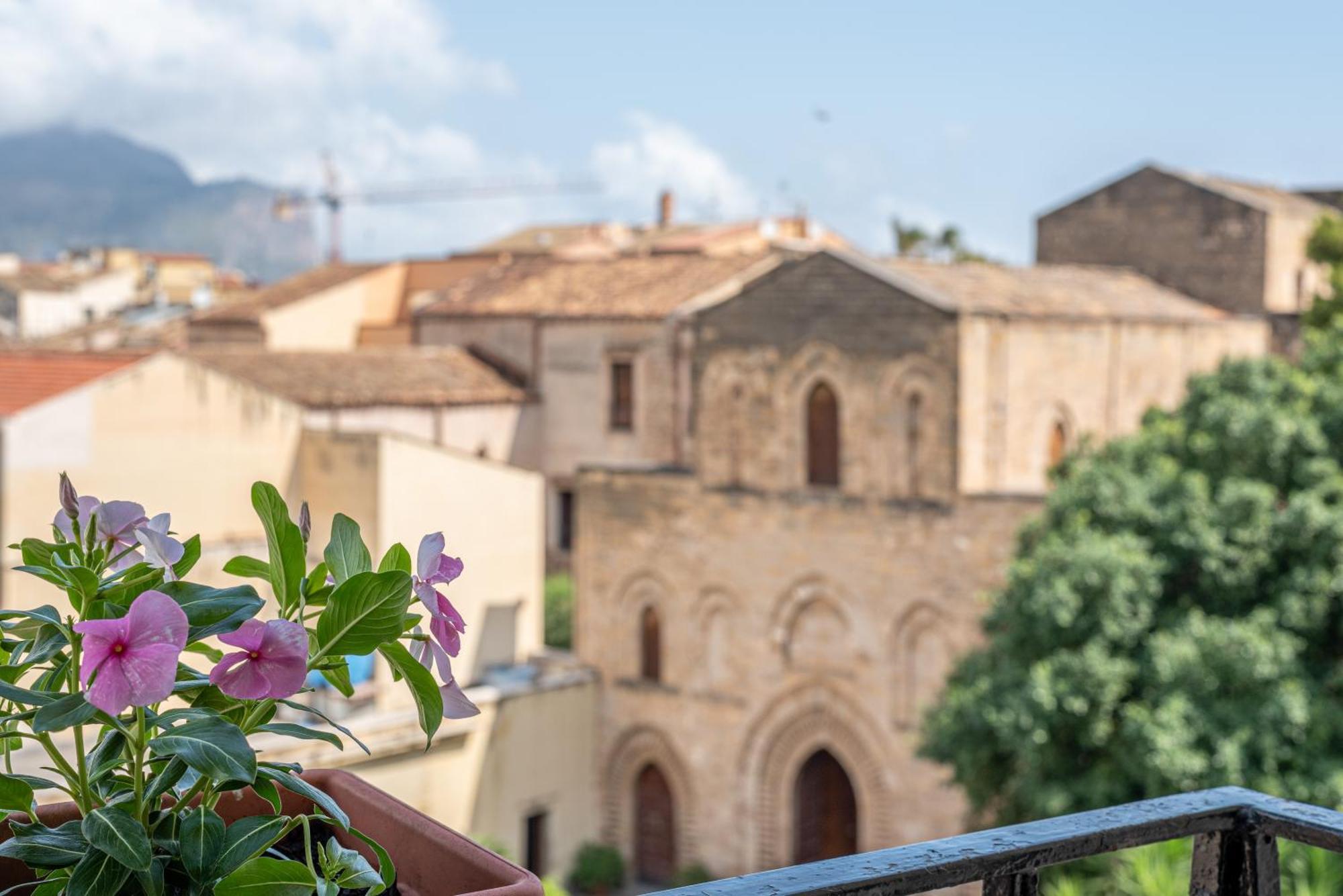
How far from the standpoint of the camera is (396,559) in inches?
70.5

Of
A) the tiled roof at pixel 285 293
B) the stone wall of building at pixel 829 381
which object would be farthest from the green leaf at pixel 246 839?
the tiled roof at pixel 285 293

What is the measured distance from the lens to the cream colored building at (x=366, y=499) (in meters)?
19.6

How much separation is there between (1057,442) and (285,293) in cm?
1970

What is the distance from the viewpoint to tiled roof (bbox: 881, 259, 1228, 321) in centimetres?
1972

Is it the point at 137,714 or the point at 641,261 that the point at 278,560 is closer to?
the point at 137,714

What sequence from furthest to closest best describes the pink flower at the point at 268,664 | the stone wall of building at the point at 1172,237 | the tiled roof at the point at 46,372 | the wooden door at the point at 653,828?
the stone wall of building at the point at 1172,237 < the wooden door at the point at 653,828 < the tiled roof at the point at 46,372 < the pink flower at the point at 268,664

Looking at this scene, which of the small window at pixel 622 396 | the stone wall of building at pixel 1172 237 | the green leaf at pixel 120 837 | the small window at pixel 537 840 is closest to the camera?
the green leaf at pixel 120 837

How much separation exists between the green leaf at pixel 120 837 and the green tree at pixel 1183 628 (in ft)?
39.5

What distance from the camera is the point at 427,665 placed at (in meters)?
1.78

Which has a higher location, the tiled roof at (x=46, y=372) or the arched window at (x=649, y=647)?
the tiled roof at (x=46, y=372)

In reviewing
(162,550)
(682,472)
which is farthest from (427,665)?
(682,472)

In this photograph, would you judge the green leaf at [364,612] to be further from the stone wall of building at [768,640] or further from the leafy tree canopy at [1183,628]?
the stone wall of building at [768,640]

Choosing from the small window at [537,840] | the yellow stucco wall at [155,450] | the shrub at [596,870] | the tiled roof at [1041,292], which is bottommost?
the shrub at [596,870]

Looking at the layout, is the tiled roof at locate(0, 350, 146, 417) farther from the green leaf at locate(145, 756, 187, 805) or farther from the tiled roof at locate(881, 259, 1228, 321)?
the green leaf at locate(145, 756, 187, 805)
